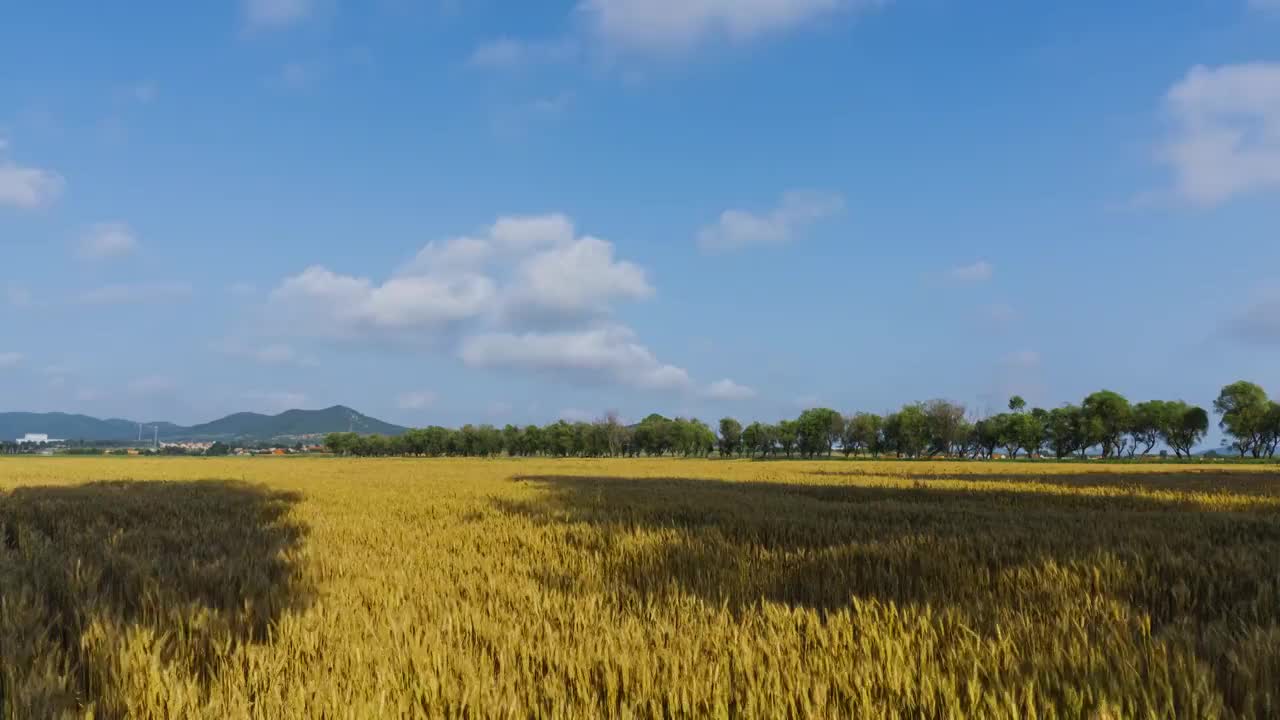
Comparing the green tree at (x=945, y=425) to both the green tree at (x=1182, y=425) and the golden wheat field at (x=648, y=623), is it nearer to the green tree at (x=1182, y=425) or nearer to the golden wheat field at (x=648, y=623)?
the green tree at (x=1182, y=425)

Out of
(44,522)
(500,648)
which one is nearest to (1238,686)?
(500,648)

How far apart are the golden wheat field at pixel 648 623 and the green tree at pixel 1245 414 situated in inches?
5874

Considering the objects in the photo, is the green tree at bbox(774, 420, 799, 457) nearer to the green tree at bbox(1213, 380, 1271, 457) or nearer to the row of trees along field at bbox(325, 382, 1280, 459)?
the row of trees along field at bbox(325, 382, 1280, 459)

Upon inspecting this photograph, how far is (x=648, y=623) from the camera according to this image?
12.3ft

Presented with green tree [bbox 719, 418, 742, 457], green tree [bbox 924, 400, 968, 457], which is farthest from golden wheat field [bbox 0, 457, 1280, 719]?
green tree [bbox 719, 418, 742, 457]

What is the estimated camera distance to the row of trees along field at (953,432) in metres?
120

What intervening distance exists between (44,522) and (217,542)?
4.91 m

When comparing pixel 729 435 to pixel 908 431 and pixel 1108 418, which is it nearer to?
pixel 908 431

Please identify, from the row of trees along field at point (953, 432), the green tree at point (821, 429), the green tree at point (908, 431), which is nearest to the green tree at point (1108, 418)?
the row of trees along field at point (953, 432)

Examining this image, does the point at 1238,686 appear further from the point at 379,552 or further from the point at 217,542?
the point at 217,542

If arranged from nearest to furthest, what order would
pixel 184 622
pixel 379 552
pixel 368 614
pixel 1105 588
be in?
pixel 184 622 → pixel 368 614 → pixel 1105 588 → pixel 379 552

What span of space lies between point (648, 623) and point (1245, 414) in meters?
157

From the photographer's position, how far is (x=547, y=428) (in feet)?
648

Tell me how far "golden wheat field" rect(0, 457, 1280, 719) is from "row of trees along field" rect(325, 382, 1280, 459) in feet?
496
